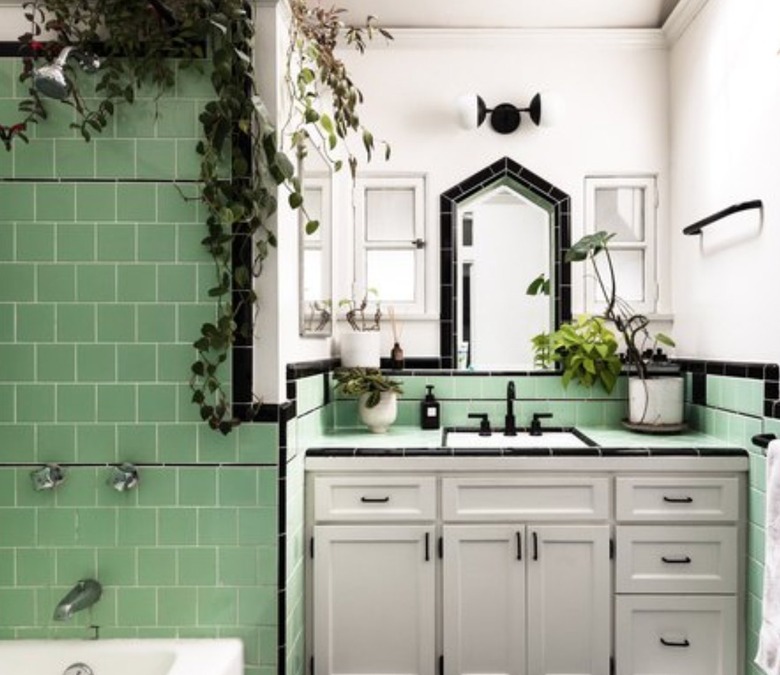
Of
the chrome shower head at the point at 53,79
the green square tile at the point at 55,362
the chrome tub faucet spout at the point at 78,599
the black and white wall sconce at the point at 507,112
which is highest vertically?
the black and white wall sconce at the point at 507,112

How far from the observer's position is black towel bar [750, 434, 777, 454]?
6.17 ft

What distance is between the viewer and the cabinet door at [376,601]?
6.95ft

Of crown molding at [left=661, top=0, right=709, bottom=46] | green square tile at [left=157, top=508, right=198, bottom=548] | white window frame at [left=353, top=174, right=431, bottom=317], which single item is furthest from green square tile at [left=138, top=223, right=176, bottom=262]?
crown molding at [left=661, top=0, right=709, bottom=46]

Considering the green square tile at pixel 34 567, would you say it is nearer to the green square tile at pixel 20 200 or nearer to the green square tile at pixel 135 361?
the green square tile at pixel 135 361

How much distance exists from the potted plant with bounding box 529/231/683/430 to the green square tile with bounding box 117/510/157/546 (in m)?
1.68

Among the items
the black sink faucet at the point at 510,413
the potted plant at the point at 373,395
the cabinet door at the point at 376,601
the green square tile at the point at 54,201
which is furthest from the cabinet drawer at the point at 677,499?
the green square tile at the point at 54,201

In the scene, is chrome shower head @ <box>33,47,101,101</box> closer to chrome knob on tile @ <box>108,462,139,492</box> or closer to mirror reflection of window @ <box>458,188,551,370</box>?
chrome knob on tile @ <box>108,462,139,492</box>

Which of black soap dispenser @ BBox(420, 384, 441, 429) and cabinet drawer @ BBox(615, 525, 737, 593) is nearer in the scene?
cabinet drawer @ BBox(615, 525, 737, 593)

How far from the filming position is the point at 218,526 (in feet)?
6.04

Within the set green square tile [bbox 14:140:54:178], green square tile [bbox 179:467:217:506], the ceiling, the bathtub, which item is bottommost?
the bathtub

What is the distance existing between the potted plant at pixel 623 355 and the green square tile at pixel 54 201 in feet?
5.95

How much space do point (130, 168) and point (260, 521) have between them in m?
1.10

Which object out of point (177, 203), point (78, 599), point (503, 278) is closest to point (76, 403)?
point (78, 599)

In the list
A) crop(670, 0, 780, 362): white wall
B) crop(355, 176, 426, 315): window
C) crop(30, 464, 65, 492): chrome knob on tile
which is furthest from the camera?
crop(355, 176, 426, 315): window
